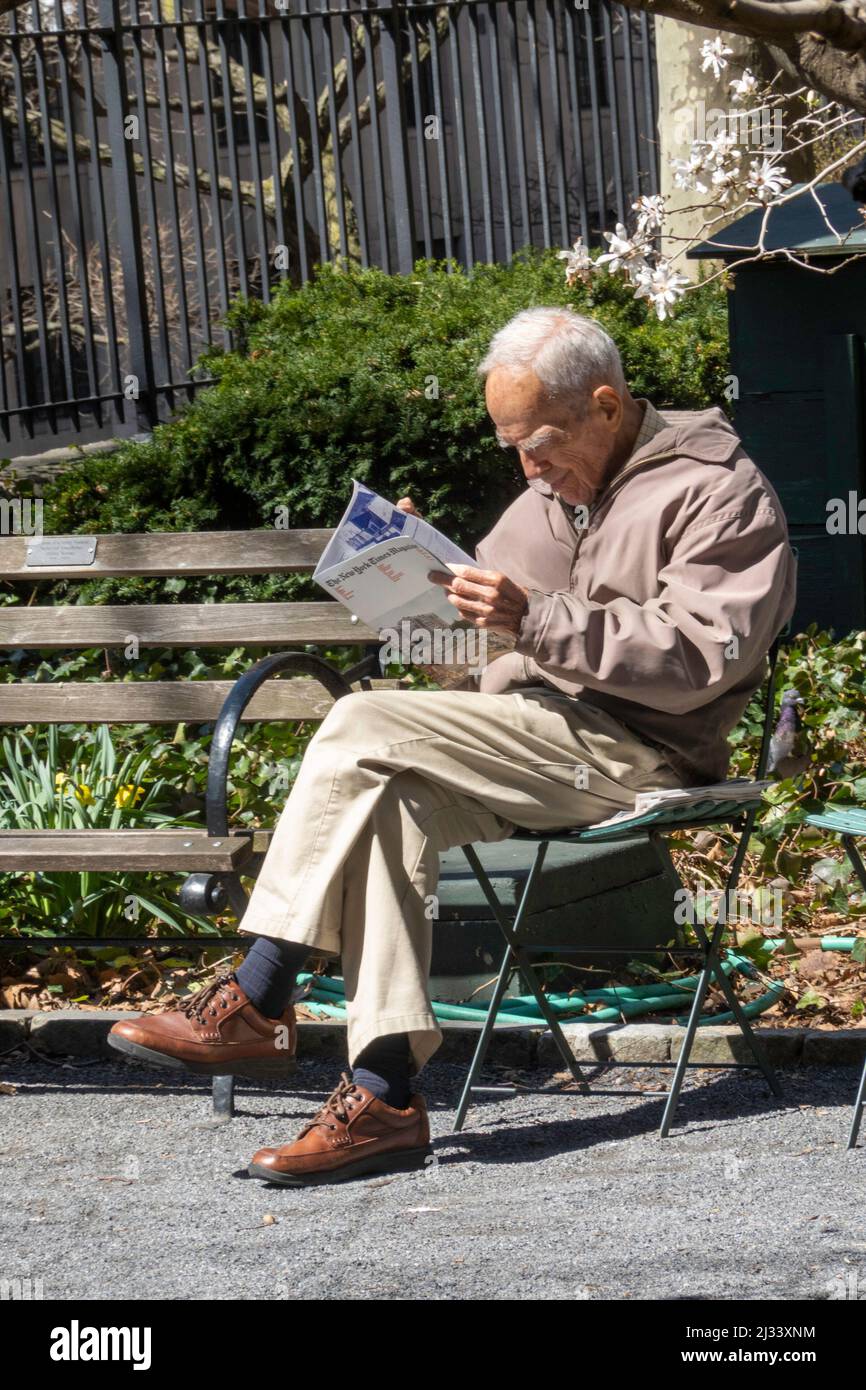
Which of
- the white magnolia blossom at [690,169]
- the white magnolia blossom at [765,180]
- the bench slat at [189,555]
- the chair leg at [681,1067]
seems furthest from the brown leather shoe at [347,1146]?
the white magnolia blossom at [690,169]

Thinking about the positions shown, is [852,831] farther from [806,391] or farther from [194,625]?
[806,391]

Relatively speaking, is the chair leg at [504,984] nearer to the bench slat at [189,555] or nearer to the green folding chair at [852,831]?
the green folding chair at [852,831]

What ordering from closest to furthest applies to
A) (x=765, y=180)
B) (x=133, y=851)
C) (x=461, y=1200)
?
(x=461, y=1200), (x=133, y=851), (x=765, y=180)

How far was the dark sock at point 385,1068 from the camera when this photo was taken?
123 inches

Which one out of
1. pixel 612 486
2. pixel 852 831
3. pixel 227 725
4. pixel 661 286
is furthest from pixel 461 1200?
pixel 661 286

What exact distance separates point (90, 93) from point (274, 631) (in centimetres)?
467

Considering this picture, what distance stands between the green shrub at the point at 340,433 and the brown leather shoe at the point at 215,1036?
2734 millimetres

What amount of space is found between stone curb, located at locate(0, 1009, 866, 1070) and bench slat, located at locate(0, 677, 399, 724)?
0.77 m

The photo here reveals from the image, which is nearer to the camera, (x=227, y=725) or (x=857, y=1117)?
(x=857, y=1117)

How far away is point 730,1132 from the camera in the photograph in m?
3.35

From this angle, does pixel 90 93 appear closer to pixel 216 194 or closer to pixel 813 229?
pixel 216 194

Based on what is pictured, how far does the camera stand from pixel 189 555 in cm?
443

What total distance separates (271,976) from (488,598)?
33.3 inches

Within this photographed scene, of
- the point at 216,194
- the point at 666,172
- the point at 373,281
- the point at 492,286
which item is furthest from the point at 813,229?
the point at 216,194
